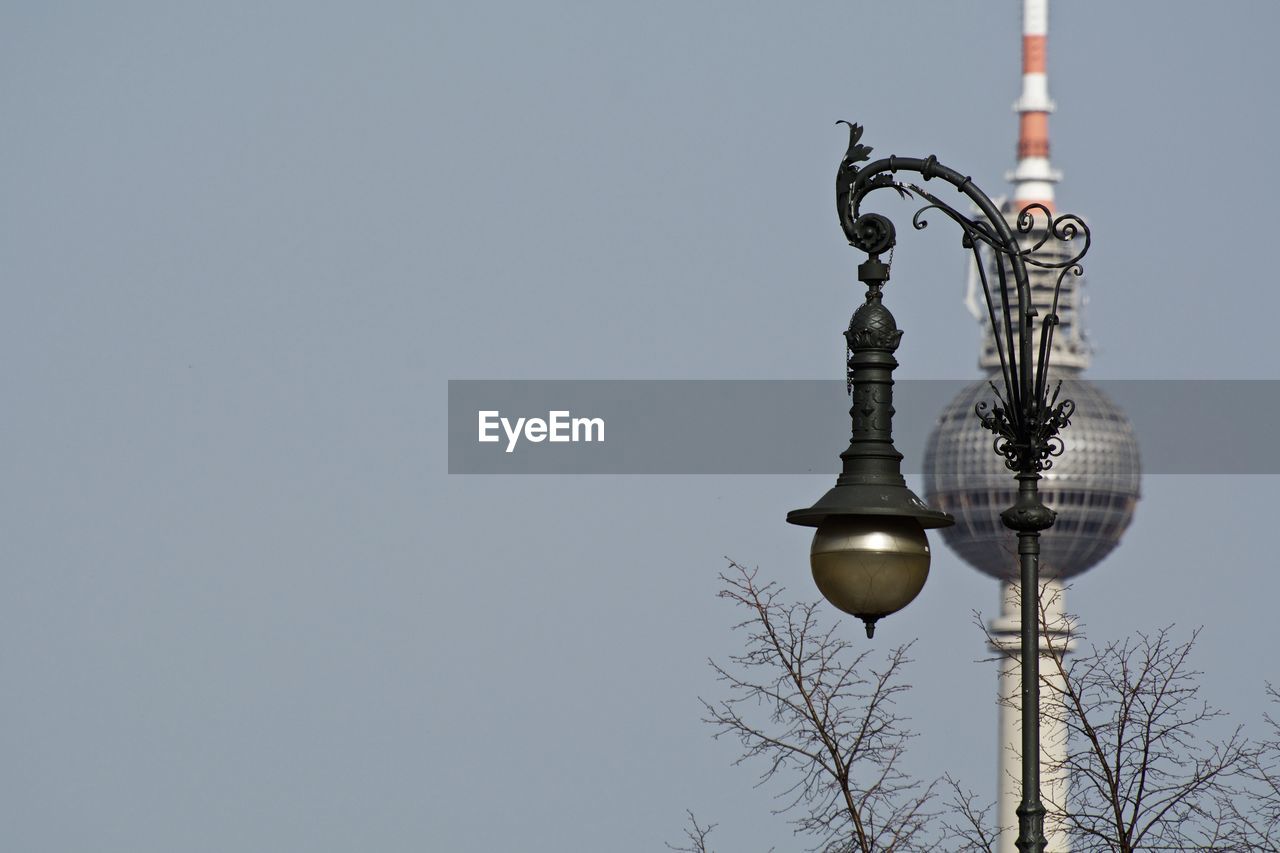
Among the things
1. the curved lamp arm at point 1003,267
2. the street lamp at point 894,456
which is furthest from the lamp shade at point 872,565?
the curved lamp arm at point 1003,267

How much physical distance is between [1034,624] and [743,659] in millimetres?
12742

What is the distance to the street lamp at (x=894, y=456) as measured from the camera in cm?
1327

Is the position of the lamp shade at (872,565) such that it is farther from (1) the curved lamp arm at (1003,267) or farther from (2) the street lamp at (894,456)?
(1) the curved lamp arm at (1003,267)

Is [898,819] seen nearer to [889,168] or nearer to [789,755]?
[789,755]

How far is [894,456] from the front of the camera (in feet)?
45.0

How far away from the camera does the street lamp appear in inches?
523

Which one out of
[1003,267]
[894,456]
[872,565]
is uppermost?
[1003,267]

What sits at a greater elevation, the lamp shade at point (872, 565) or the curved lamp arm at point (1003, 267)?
the curved lamp arm at point (1003, 267)

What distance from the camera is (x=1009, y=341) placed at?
1451cm

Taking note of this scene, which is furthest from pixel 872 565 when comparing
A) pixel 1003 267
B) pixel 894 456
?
pixel 1003 267

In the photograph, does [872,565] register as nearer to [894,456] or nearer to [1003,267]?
[894,456]

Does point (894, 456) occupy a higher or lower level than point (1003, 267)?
lower

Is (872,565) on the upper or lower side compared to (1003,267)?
lower

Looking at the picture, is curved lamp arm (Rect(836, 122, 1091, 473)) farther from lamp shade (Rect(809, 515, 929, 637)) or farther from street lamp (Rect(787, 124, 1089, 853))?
lamp shade (Rect(809, 515, 929, 637))
